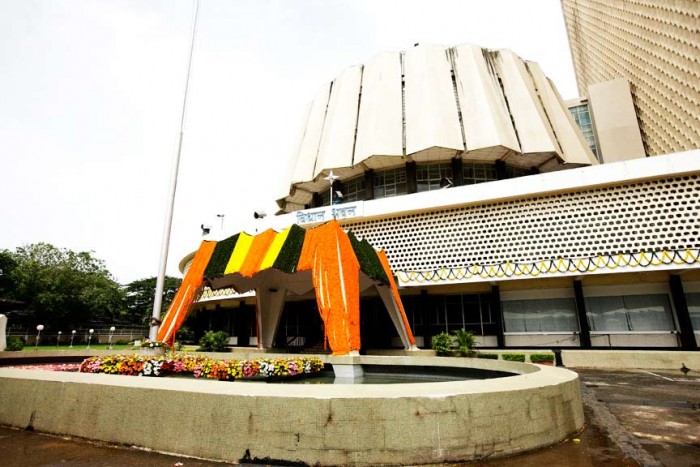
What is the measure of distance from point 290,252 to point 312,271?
39.4 inches

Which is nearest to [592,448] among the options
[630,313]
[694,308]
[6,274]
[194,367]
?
[194,367]

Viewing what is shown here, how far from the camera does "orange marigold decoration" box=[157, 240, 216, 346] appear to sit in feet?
45.4

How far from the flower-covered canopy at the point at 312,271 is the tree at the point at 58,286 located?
114ft

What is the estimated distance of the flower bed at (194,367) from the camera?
8336 mm

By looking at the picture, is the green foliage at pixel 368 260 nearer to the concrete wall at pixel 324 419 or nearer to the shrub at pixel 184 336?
the concrete wall at pixel 324 419

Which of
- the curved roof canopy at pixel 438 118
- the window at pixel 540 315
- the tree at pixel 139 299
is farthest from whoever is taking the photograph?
the tree at pixel 139 299

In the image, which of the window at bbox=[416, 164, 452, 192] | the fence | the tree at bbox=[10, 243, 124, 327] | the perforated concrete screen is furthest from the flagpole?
the tree at bbox=[10, 243, 124, 327]

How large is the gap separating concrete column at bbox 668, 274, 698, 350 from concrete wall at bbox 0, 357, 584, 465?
16.6 m

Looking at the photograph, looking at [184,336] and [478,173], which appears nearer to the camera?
[478,173]

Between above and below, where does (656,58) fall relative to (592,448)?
above

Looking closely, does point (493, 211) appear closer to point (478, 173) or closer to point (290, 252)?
point (478, 173)

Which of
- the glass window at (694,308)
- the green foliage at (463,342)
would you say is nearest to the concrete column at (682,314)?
the glass window at (694,308)

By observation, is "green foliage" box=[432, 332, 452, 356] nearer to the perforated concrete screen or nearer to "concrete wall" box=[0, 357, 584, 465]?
the perforated concrete screen

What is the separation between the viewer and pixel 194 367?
28.8 ft
